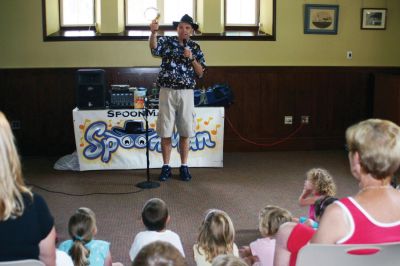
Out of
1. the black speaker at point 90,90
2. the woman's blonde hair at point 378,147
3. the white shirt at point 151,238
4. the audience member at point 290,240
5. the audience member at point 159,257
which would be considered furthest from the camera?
the black speaker at point 90,90

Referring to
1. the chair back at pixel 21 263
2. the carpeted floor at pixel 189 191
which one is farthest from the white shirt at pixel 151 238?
the chair back at pixel 21 263

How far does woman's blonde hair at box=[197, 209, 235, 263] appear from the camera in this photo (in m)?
2.72

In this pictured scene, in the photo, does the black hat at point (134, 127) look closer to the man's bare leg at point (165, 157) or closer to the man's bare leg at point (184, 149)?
the man's bare leg at point (165, 157)

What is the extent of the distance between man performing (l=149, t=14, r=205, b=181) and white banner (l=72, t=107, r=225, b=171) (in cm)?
31

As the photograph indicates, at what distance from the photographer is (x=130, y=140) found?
19.4 ft

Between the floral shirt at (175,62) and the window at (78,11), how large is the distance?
6.40 feet

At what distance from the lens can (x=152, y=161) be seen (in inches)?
237

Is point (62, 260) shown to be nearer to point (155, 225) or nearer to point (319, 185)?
point (155, 225)

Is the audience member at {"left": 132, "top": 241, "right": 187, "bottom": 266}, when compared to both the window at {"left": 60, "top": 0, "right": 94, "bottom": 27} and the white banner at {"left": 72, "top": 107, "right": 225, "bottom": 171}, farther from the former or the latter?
the window at {"left": 60, "top": 0, "right": 94, "bottom": 27}

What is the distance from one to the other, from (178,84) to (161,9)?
1.93 metres

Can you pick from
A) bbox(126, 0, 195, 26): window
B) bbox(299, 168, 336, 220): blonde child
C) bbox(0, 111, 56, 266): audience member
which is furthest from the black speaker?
bbox(0, 111, 56, 266): audience member

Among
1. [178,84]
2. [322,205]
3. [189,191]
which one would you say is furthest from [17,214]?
[178,84]

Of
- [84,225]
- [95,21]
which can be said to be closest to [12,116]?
[95,21]

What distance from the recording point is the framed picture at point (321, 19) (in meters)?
7.01
